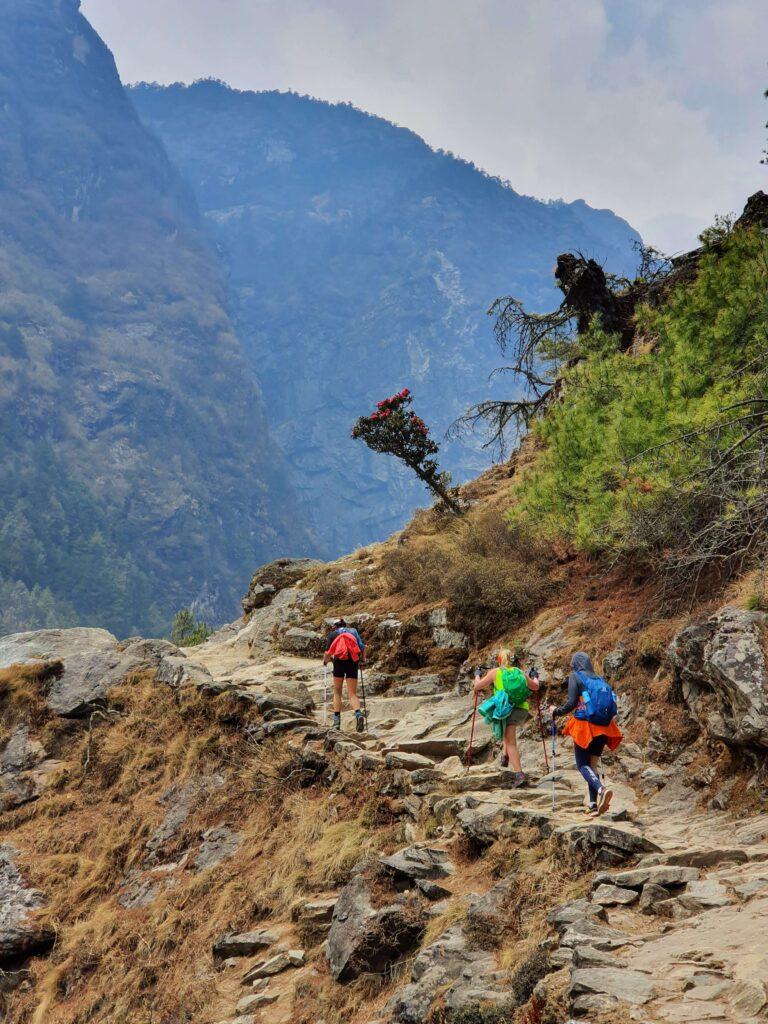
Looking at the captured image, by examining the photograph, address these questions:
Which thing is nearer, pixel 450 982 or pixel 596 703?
pixel 450 982

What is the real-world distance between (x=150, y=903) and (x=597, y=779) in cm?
560

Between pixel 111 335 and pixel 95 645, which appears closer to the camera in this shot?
pixel 95 645

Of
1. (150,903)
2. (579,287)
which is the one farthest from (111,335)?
(150,903)

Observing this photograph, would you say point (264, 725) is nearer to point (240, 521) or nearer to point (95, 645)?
point (95, 645)

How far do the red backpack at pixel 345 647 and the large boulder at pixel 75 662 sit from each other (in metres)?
4.48

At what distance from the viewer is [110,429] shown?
491 feet

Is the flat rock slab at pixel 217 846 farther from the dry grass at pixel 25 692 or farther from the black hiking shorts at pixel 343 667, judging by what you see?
the dry grass at pixel 25 692

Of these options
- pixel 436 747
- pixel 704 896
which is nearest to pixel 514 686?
pixel 436 747

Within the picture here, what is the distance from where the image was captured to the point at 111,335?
169 m

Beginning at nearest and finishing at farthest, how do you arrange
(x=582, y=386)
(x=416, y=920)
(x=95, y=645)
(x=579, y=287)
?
(x=416, y=920) < (x=582, y=386) < (x=95, y=645) < (x=579, y=287)

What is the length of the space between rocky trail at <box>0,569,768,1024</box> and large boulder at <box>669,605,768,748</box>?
0.61 feet

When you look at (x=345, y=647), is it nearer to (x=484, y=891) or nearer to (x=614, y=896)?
(x=484, y=891)

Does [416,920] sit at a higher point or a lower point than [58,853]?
lower

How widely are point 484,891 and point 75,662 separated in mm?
10675
